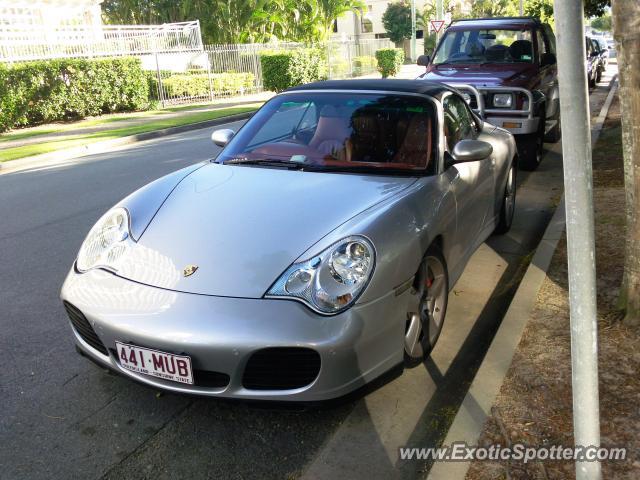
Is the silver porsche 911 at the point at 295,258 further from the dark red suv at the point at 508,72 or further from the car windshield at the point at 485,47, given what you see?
the car windshield at the point at 485,47

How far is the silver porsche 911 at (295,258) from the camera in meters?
2.66

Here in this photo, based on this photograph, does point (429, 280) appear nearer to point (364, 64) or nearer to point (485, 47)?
→ point (485, 47)

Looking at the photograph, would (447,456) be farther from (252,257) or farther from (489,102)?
(489,102)

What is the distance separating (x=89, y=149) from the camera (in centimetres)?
1314

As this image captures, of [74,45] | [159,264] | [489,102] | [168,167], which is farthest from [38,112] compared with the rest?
[159,264]

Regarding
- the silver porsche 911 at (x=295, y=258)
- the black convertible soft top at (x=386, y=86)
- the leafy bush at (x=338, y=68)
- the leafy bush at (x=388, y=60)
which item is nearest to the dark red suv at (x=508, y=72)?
the black convertible soft top at (x=386, y=86)

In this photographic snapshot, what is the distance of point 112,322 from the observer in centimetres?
279

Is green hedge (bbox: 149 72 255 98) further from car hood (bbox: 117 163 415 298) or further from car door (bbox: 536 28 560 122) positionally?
car hood (bbox: 117 163 415 298)

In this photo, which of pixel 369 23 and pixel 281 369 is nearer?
pixel 281 369

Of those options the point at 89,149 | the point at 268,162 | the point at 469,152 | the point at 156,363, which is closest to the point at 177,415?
the point at 156,363

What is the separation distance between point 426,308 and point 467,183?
1085 mm

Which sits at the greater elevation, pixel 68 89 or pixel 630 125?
pixel 68 89

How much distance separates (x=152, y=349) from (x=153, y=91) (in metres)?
20.5

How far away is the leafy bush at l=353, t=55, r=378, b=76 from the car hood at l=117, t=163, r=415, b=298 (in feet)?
110
